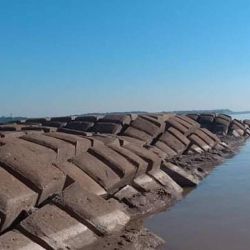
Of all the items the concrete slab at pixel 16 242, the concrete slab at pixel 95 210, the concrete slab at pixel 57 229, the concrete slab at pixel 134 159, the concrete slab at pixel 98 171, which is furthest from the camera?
the concrete slab at pixel 134 159

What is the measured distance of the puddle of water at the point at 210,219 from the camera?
6328 mm

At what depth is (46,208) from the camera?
602cm

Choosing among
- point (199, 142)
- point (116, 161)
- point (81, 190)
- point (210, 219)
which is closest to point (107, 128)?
point (199, 142)

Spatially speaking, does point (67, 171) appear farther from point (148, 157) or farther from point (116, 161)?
point (148, 157)

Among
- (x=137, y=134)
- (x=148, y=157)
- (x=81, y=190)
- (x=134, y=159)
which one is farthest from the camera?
(x=137, y=134)

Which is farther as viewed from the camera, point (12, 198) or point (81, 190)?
point (81, 190)

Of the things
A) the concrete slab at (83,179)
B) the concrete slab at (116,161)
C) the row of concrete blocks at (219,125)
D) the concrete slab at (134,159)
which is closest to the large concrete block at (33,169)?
the concrete slab at (83,179)

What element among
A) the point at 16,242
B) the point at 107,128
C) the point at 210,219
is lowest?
the point at 210,219

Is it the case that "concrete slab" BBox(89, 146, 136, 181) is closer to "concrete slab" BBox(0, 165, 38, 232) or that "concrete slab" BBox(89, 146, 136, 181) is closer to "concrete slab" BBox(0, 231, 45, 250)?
"concrete slab" BBox(0, 165, 38, 232)

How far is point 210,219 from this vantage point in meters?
7.48

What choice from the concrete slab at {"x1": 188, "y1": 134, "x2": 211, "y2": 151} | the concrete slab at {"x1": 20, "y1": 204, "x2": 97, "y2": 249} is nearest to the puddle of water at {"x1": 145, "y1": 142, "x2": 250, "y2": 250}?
the concrete slab at {"x1": 20, "y1": 204, "x2": 97, "y2": 249}

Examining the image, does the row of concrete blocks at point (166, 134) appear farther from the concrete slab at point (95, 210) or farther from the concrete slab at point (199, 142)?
the concrete slab at point (95, 210)

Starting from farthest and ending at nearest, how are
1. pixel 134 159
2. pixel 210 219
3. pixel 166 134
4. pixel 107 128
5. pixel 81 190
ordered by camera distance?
1. pixel 166 134
2. pixel 107 128
3. pixel 134 159
4. pixel 210 219
5. pixel 81 190

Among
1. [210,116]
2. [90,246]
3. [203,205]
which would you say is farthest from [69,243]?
[210,116]
